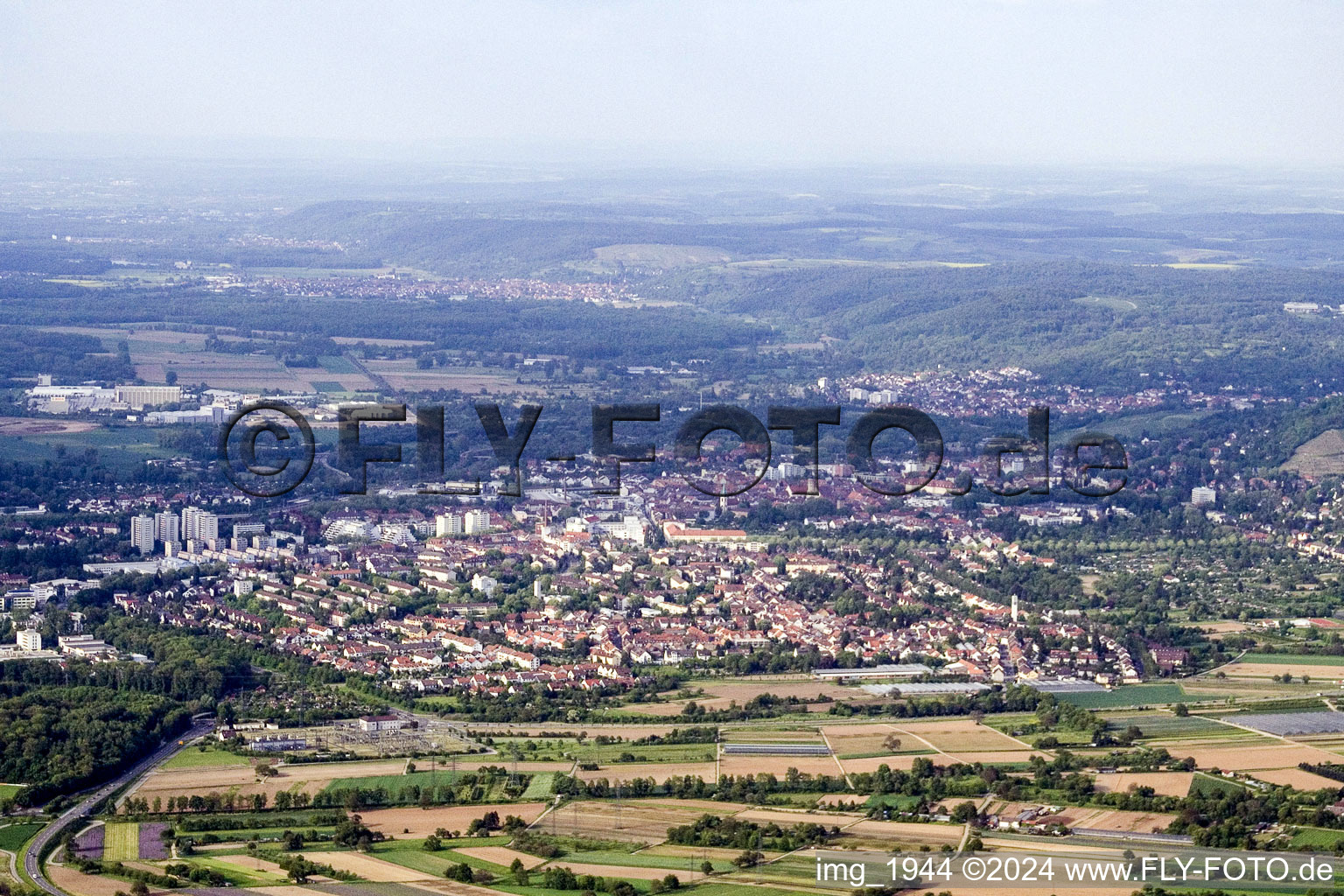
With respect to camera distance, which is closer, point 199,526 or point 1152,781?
point 1152,781

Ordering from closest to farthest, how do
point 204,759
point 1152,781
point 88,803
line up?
1. point 88,803
2. point 1152,781
3. point 204,759

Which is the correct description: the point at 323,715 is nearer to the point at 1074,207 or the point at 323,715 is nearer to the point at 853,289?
the point at 853,289

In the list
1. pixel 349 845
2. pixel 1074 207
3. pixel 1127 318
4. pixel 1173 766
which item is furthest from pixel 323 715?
pixel 1074 207

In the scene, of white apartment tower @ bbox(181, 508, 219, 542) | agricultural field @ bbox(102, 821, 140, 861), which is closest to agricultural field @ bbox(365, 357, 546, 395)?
white apartment tower @ bbox(181, 508, 219, 542)

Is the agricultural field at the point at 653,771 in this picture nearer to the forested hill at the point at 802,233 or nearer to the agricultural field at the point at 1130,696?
the agricultural field at the point at 1130,696

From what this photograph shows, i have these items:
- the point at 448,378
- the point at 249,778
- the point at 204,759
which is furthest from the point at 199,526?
the point at 448,378

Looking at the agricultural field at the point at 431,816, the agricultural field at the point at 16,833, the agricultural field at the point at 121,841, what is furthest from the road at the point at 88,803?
the agricultural field at the point at 431,816

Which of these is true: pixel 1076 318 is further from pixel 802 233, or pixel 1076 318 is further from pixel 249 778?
pixel 249 778

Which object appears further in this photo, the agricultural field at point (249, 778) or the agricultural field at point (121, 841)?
the agricultural field at point (249, 778)
